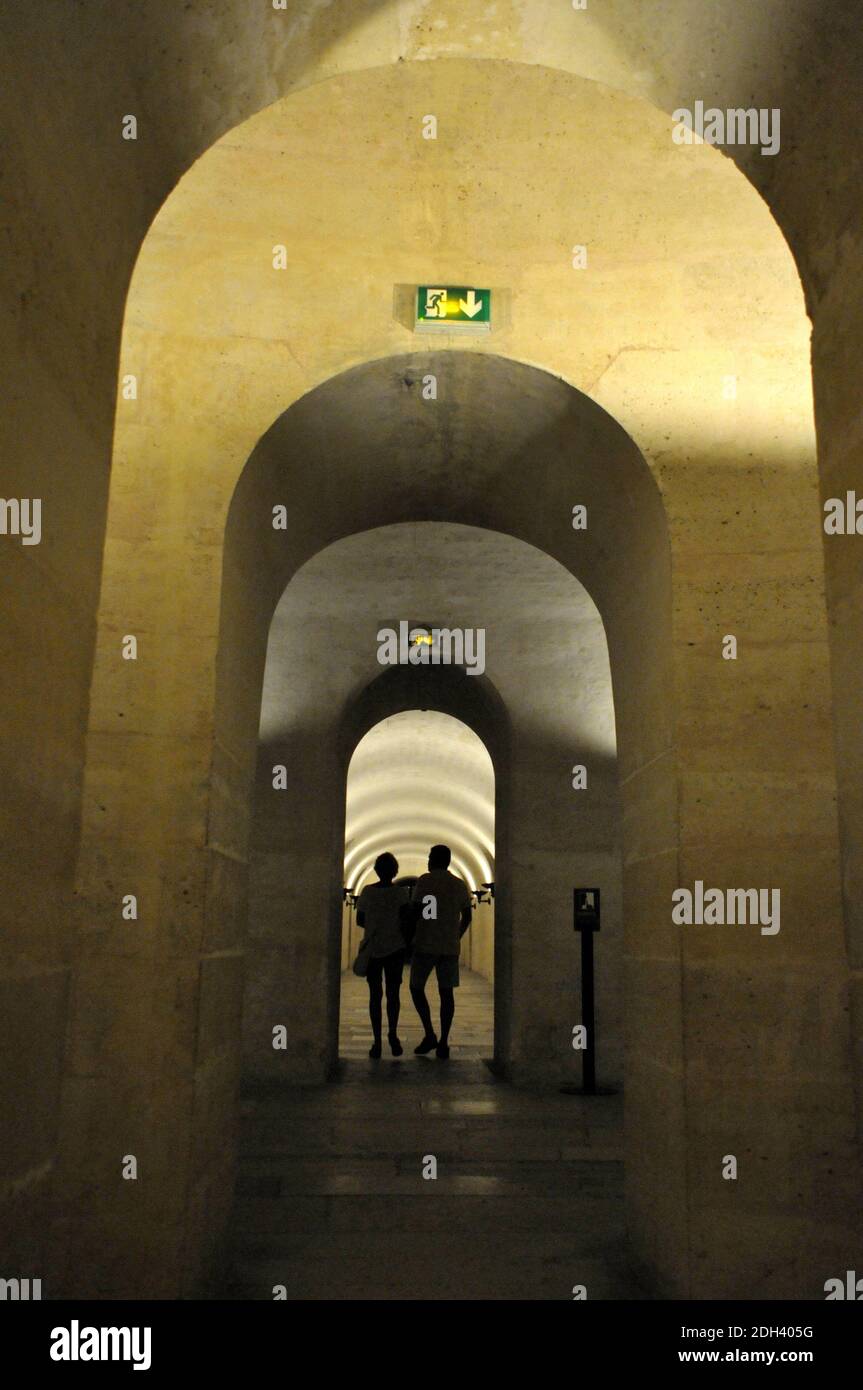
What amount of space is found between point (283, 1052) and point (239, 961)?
480 cm

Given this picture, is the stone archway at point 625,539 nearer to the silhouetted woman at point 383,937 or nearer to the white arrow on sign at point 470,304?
the white arrow on sign at point 470,304

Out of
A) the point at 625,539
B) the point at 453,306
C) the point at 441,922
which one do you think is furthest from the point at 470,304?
the point at 441,922

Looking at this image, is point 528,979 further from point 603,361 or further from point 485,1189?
point 603,361

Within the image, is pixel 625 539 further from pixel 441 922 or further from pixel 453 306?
pixel 441 922

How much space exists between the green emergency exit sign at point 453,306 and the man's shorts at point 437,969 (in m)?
7.09

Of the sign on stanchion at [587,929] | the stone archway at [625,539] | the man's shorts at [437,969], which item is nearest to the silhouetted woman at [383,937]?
the man's shorts at [437,969]

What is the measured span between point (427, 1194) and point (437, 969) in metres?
4.69

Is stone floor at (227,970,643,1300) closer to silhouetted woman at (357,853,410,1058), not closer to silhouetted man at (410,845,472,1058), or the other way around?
silhouetted man at (410,845,472,1058)

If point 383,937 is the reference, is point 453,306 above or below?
above

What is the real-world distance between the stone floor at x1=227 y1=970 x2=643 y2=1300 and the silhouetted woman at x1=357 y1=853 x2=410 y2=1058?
140 centimetres

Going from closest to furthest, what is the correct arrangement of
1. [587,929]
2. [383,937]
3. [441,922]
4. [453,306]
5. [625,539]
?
[453,306], [625,539], [587,929], [441,922], [383,937]

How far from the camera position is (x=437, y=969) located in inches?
410

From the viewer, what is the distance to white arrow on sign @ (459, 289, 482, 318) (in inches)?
180

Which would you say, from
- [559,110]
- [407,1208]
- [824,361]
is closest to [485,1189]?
[407,1208]
